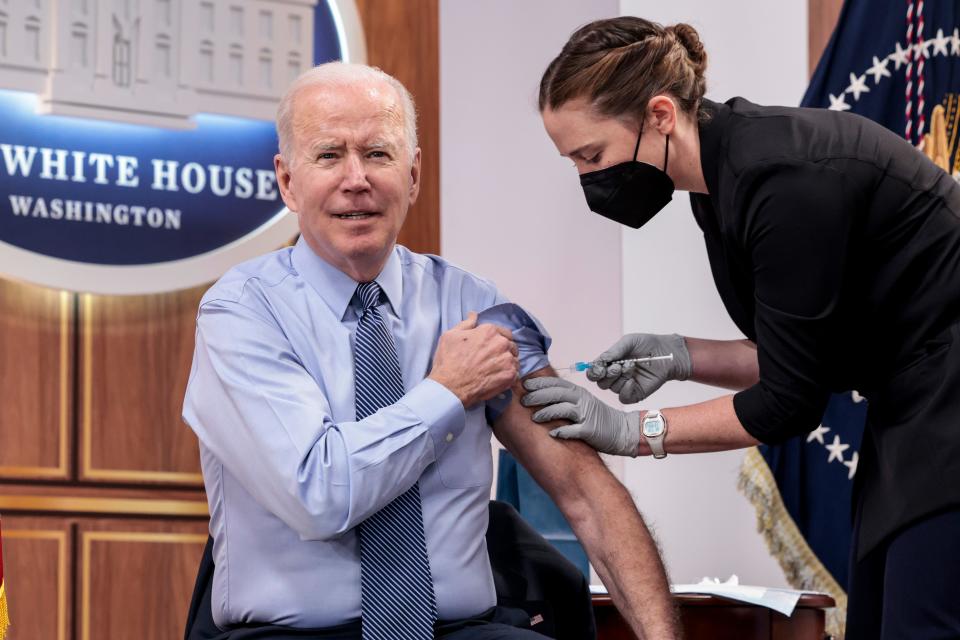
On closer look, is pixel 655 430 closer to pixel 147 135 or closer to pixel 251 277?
pixel 251 277

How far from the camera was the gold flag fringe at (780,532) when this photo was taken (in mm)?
3629

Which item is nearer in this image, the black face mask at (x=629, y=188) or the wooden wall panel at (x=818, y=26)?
the black face mask at (x=629, y=188)

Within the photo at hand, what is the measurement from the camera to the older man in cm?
190

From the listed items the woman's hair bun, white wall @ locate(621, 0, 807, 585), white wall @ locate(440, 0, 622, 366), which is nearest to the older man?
the woman's hair bun

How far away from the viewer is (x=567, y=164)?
155 inches

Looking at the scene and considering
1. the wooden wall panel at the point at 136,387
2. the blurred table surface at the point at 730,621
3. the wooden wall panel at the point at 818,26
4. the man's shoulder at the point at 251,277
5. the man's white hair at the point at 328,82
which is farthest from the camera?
the wooden wall panel at the point at 818,26

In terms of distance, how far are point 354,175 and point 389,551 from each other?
0.62 meters

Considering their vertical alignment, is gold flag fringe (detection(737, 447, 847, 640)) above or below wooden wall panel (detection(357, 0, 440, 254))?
below

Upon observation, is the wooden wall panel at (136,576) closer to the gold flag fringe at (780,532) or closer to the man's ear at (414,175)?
the man's ear at (414,175)

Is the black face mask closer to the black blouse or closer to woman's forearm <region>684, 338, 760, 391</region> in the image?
the black blouse

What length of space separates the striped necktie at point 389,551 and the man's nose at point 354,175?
243 millimetres

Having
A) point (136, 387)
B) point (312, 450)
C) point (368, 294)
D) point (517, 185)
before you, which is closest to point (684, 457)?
point (517, 185)

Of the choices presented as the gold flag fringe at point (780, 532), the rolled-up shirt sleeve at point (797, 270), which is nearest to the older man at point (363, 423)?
the rolled-up shirt sleeve at point (797, 270)

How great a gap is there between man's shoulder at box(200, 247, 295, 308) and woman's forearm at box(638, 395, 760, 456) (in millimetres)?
672
